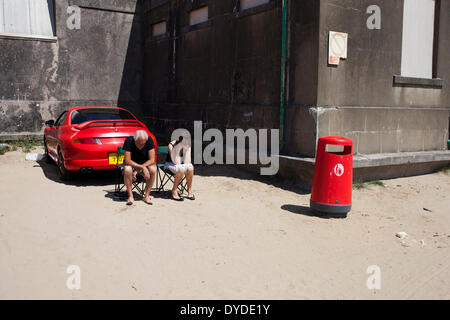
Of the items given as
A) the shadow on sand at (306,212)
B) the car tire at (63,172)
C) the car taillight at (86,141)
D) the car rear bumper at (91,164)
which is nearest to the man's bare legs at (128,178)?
the car rear bumper at (91,164)

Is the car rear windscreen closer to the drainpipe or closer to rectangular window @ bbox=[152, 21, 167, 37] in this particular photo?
the drainpipe

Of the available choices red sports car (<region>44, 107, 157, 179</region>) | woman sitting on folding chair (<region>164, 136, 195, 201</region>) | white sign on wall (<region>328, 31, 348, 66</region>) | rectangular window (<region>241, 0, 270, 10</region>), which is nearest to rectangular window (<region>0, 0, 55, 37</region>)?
red sports car (<region>44, 107, 157, 179</region>)

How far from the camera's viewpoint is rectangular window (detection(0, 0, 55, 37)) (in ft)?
39.9

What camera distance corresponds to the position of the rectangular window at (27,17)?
12156 millimetres

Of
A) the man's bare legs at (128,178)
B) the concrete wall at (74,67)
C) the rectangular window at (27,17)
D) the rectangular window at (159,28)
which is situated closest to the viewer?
the man's bare legs at (128,178)

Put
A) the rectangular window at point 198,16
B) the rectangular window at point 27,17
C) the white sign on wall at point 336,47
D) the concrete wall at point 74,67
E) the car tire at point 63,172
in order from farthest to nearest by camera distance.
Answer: the rectangular window at point 27,17 < the concrete wall at point 74,67 < the rectangular window at point 198,16 < the car tire at point 63,172 < the white sign on wall at point 336,47

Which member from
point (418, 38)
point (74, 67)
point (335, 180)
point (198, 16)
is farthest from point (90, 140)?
point (418, 38)

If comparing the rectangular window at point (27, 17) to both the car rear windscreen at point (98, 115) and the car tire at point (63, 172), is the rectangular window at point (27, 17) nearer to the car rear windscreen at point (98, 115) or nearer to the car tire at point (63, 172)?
the car rear windscreen at point (98, 115)

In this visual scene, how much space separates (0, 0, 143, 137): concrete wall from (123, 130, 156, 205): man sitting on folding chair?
22.1 feet

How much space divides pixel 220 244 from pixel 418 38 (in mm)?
6472

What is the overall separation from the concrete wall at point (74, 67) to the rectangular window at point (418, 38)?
788cm

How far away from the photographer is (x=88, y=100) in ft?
42.5

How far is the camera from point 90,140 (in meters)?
7.54
